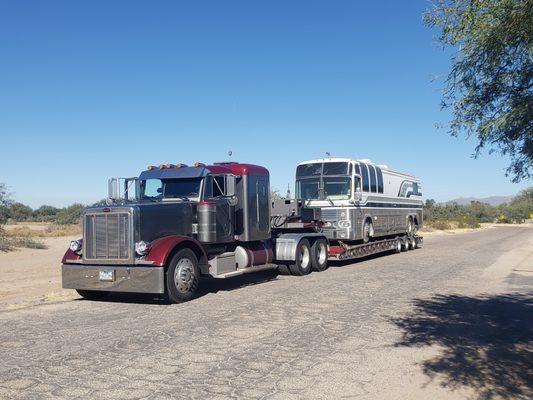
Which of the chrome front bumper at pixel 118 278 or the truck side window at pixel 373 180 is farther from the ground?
the truck side window at pixel 373 180

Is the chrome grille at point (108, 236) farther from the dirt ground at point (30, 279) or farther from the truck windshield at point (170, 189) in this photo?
the truck windshield at point (170, 189)

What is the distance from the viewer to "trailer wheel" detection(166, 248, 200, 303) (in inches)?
438

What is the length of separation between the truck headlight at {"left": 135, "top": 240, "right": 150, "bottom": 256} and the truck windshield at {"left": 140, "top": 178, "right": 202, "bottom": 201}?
2192 mm

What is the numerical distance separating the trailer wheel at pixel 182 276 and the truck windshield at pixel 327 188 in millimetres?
8188

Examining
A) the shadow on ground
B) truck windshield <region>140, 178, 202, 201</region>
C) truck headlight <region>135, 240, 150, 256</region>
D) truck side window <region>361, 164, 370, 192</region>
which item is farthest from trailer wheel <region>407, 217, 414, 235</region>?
truck headlight <region>135, 240, 150, 256</region>

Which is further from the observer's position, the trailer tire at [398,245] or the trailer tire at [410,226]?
the trailer tire at [410,226]

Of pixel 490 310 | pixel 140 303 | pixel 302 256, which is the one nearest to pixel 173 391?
pixel 140 303

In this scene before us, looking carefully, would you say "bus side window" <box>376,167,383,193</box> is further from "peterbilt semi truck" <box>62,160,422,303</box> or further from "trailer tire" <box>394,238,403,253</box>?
"peterbilt semi truck" <box>62,160,422,303</box>

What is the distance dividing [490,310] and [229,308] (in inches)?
194

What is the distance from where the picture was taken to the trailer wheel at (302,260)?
635 inches

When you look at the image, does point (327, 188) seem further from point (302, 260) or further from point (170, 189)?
point (170, 189)

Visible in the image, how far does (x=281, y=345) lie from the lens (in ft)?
24.7

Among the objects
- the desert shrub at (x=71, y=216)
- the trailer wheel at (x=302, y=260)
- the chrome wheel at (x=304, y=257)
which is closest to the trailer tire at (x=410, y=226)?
the trailer wheel at (x=302, y=260)

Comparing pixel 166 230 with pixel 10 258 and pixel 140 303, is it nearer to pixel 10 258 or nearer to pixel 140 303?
pixel 140 303
